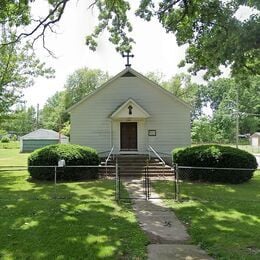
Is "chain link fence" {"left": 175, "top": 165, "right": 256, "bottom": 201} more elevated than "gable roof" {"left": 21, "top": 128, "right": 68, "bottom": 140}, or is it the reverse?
"gable roof" {"left": 21, "top": 128, "right": 68, "bottom": 140}

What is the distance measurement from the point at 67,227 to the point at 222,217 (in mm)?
4129

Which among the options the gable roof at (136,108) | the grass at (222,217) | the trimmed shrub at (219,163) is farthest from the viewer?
the gable roof at (136,108)

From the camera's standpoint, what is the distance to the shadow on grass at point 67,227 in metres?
7.16

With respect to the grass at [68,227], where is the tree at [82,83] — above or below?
above

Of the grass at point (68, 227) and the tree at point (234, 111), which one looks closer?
the grass at point (68, 227)

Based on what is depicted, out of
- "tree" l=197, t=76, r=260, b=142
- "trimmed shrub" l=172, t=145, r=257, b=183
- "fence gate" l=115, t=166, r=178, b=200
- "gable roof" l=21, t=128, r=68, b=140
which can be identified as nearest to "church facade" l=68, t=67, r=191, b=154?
"fence gate" l=115, t=166, r=178, b=200

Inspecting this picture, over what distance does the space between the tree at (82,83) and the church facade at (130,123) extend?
47258mm

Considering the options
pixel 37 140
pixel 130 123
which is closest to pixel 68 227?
pixel 130 123

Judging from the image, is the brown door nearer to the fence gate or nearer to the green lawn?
the fence gate

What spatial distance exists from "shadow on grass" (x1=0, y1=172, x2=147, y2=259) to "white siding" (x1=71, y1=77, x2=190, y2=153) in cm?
989

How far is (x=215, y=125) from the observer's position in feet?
270

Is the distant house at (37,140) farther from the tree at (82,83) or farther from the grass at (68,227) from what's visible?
the grass at (68,227)

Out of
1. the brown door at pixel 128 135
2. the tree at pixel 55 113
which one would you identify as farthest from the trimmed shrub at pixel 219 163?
the tree at pixel 55 113

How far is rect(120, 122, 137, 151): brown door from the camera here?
2439 centimetres
